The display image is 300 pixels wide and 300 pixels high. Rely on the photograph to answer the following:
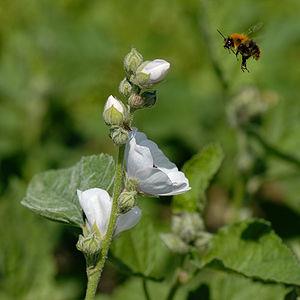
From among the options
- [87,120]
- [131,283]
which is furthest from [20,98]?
[131,283]

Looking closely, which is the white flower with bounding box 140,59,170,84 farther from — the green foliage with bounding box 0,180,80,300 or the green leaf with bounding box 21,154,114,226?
the green foliage with bounding box 0,180,80,300

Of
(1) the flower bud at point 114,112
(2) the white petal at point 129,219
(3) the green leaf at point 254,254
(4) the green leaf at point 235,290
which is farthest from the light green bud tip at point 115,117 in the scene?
(4) the green leaf at point 235,290

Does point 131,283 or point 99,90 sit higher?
point 99,90

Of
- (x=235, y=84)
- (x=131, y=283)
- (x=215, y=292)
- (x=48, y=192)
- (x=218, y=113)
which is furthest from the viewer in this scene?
(x=218, y=113)

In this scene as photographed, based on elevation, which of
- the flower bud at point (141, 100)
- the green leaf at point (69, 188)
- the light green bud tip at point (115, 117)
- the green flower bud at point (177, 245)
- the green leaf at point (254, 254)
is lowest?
the green leaf at point (254, 254)

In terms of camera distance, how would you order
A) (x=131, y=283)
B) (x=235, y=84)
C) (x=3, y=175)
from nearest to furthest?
(x=131, y=283), (x=235, y=84), (x=3, y=175)

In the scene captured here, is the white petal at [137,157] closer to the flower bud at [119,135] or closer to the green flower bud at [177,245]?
the flower bud at [119,135]

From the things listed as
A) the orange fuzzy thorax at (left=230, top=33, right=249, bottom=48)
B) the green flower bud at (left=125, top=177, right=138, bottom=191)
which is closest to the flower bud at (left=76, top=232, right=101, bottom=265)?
the green flower bud at (left=125, top=177, right=138, bottom=191)

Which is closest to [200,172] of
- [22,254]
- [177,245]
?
[177,245]

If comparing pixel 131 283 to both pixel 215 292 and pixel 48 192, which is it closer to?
pixel 215 292
